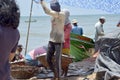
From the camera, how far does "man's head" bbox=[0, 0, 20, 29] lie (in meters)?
3.19

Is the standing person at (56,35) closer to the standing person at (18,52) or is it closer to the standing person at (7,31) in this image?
the standing person at (18,52)

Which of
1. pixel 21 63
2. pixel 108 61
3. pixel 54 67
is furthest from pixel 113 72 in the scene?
pixel 21 63

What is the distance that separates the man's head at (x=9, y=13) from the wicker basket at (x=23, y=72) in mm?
4845

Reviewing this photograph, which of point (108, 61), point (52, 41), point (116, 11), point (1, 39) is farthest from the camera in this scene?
point (116, 11)

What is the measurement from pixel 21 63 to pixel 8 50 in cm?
577

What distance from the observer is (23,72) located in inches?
320

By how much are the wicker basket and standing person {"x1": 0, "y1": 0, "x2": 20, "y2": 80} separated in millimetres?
4742

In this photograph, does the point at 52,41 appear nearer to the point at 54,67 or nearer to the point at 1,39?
the point at 54,67

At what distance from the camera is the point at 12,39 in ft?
10.8

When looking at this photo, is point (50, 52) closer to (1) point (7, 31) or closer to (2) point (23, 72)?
(2) point (23, 72)

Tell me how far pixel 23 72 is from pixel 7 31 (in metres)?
4.94

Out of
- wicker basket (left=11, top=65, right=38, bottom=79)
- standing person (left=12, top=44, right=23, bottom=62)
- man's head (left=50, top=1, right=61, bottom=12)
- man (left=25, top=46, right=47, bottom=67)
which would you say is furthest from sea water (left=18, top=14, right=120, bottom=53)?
man's head (left=50, top=1, right=61, bottom=12)

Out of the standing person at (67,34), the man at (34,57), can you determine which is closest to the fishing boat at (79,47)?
the man at (34,57)

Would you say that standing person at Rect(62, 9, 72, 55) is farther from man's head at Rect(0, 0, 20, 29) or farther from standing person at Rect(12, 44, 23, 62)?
man's head at Rect(0, 0, 20, 29)
